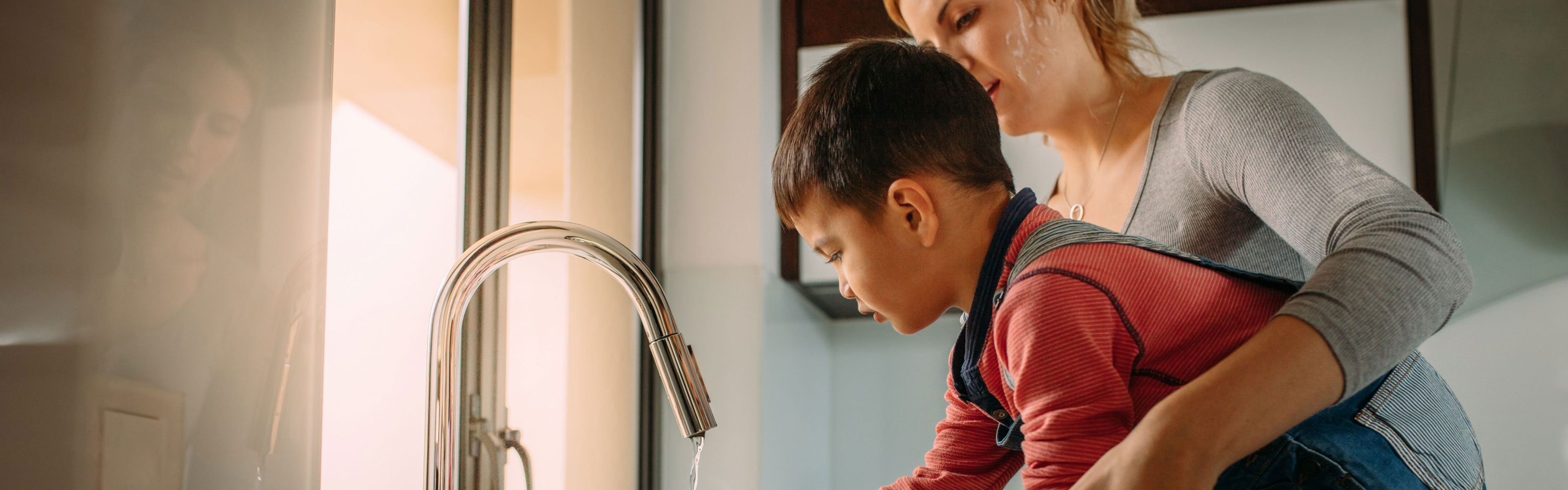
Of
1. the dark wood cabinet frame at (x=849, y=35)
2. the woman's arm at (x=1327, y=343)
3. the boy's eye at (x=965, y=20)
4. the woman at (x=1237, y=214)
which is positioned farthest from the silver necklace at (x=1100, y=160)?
the dark wood cabinet frame at (x=849, y=35)

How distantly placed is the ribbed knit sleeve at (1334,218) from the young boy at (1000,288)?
0.21ft

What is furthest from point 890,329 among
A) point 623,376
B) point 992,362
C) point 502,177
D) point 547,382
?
point 992,362

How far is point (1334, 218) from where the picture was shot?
0.57 meters

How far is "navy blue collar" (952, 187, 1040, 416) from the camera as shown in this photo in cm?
61

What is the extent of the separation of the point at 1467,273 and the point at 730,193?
1.00 metres

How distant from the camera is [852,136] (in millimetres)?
678

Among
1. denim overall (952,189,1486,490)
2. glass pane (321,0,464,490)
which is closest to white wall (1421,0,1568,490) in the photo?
denim overall (952,189,1486,490)

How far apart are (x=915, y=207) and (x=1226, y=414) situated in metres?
0.26

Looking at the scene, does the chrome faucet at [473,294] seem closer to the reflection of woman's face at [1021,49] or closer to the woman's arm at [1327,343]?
the woman's arm at [1327,343]

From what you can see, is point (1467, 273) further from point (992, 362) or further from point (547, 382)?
point (547, 382)

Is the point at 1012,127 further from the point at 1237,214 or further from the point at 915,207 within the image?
the point at 915,207

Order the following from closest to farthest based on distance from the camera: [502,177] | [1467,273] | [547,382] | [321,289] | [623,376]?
1. [1467,273]
2. [321,289]
3. [502,177]
4. [547,382]
5. [623,376]

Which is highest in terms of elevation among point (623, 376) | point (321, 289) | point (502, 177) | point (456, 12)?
point (456, 12)

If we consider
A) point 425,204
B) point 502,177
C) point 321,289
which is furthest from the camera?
point 502,177
